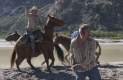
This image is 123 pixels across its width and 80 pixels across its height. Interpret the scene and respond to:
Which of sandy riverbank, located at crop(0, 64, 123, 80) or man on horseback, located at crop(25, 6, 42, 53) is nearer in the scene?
→ sandy riverbank, located at crop(0, 64, 123, 80)

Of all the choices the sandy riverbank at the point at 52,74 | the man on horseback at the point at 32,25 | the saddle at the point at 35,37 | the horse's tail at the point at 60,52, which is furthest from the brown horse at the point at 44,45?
the horse's tail at the point at 60,52

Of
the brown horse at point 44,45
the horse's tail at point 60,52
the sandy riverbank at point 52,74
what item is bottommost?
the sandy riverbank at point 52,74

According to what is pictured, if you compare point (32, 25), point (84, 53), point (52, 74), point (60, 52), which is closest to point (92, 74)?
point (84, 53)

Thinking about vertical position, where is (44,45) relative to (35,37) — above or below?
below

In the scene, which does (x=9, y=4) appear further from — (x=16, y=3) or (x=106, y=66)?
(x=106, y=66)

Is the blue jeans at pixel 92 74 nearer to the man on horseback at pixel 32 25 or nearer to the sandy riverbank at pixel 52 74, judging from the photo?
the sandy riverbank at pixel 52 74

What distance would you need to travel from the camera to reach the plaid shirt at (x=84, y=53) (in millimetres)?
A: 8508

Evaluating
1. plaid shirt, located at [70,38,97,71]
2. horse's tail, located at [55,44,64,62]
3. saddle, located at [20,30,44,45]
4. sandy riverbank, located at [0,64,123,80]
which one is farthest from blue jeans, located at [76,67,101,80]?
horse's tail, located at [55,44,64,62]

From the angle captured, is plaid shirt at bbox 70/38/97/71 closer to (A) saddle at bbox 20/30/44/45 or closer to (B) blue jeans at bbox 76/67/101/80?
(B) blue jeans at bbox 76/67/101/80

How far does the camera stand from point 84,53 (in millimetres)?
8578

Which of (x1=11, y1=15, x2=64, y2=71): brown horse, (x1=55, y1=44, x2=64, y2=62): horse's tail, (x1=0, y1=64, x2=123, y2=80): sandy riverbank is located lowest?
(x1=0, y1=64, x2=123, y2=80): sandy riverbank

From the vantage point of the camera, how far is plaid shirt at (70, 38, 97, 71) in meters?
8.51

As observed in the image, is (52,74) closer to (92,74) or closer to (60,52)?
(60,52)

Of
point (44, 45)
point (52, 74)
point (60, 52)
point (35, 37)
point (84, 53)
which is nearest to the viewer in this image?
point (84, 53)
